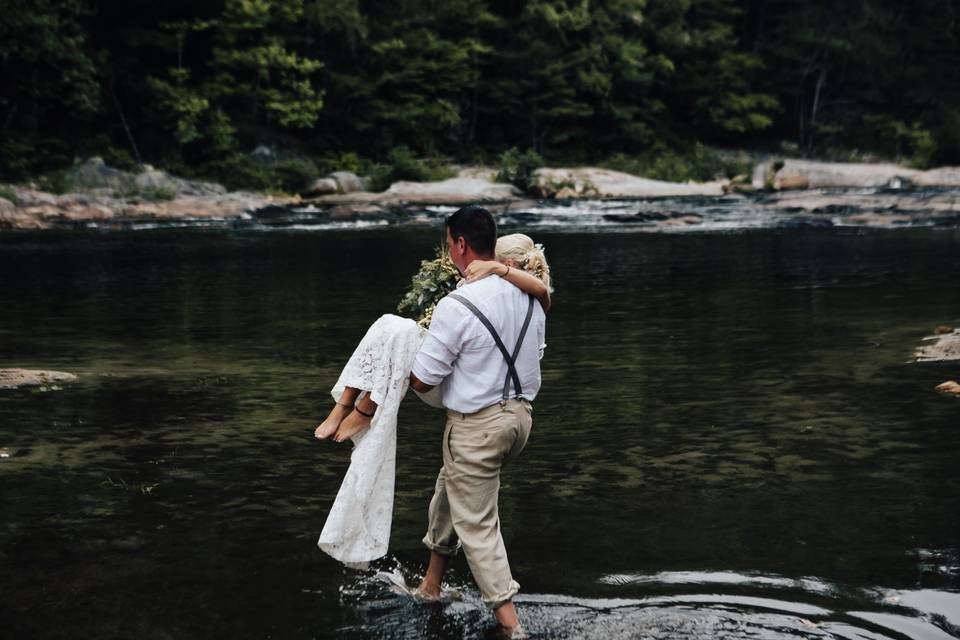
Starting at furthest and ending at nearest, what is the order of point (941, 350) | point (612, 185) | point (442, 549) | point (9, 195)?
point (612, 185), point (9, 195), point (941, 350), point (442, 549)

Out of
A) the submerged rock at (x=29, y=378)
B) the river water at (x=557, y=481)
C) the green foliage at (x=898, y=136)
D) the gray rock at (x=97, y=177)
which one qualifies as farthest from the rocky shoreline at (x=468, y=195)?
the submerged rock at (x=29, y=378)

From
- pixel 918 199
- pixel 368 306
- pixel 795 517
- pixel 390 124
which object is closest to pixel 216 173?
pixel 390 124

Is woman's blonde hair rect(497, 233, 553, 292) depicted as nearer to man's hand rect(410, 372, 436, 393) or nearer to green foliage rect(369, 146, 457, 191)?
man's hand rect(410, 372, 436, 393)

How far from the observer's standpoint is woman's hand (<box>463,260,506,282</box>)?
431cm

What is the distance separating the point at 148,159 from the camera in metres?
43.3

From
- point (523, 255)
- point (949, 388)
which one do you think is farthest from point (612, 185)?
point (523, 255)

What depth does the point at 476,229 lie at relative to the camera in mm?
4316

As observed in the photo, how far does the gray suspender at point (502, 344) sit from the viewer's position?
428 cm

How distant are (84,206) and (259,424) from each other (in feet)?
93.8

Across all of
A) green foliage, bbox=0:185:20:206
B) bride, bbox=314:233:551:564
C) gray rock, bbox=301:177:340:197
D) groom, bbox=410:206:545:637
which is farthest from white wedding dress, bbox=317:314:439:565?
gray rock, bbox=301:177:340:197

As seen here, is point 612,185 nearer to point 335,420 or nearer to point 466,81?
point 466,81

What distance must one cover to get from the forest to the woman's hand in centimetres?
3642

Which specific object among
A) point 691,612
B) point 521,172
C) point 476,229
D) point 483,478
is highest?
point 476,229

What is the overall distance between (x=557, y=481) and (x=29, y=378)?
5654 mm
